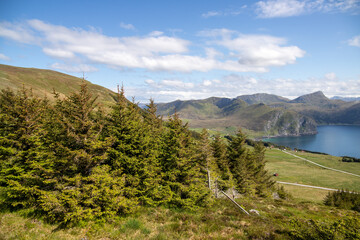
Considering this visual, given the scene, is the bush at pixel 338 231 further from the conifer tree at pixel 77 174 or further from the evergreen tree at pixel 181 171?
the conifer tree at pixel 77 174

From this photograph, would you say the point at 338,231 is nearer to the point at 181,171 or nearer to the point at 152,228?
the point at 152,228

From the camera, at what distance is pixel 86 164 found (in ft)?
46.4

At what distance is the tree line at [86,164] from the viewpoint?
42.8 feet

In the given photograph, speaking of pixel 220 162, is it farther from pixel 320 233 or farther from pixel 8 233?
pixel 8 233

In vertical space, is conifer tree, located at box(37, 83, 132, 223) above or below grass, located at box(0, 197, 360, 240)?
above

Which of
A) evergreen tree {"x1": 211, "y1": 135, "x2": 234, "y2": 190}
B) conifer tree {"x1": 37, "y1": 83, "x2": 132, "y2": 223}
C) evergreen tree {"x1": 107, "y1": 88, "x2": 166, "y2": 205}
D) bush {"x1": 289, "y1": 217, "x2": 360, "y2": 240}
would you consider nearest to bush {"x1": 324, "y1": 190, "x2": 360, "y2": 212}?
evergreen tree {"x1": 211, "y1": 135, "x2": 234, "y2": 190}

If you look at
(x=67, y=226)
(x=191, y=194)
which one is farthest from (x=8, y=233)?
(x=191, y=194)

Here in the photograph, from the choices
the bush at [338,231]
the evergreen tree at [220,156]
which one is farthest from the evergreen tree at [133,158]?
the evergreen tree at [220,156]

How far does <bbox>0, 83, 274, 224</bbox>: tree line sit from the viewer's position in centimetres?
1305

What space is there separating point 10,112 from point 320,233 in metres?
24.8

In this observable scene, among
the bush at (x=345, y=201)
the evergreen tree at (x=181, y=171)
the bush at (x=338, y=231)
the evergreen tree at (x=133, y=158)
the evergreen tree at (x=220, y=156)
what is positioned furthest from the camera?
the bush at (x=345, y=201)

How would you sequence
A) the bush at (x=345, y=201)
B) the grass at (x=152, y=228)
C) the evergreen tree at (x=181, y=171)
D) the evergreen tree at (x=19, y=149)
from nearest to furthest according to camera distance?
the grass at (x=152, y=228), the evergreen tree at (x=19, y=149), the evergreen tree at (x=181, y=171), the bush at (x=345, y=201)

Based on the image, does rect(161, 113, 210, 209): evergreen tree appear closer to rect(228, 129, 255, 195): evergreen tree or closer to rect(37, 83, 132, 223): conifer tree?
rect(37, 83, 132, 223): conifer tree

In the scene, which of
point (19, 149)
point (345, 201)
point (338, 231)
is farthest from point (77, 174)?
point (345, 201)
